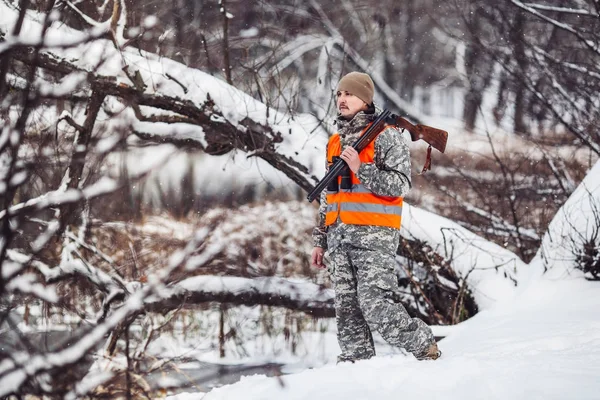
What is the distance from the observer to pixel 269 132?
17.6ft

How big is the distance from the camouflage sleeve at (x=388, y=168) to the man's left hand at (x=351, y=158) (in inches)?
1.5

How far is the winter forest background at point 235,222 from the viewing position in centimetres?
152

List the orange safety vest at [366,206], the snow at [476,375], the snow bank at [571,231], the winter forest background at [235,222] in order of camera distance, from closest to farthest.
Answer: the winter forest background at [235,222], the snow at [476,375], the orange safety vest at [366,206], the snow bank at [571,231]

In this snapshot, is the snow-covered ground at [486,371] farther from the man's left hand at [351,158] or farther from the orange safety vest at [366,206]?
the man's left hand at [351,158]

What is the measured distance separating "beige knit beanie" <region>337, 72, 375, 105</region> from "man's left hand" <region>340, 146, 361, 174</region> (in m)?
0.29

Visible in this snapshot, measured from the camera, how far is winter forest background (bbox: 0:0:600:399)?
4.99 feet

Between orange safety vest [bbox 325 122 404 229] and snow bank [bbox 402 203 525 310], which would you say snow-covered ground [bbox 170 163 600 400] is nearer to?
orange safety vest [bbox 325 122 404 229]

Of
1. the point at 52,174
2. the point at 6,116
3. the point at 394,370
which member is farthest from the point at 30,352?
the point at 394,370

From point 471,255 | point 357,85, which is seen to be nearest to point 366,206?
point 357,85

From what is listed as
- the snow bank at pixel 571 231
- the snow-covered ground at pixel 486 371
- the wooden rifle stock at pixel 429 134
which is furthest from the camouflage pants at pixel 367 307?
the snow bank at pixel 571 231

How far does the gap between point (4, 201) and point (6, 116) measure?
0.70 feet

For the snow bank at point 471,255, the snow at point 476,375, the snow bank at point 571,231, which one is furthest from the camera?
the snow bank at point 471,255

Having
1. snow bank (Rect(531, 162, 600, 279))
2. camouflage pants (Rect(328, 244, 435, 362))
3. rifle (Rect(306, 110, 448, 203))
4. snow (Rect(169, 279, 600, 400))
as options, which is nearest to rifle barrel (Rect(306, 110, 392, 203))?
rifle (Rect(306, 110, 448, 203))

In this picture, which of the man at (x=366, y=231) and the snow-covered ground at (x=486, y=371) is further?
the man at (x=366, y=231)
